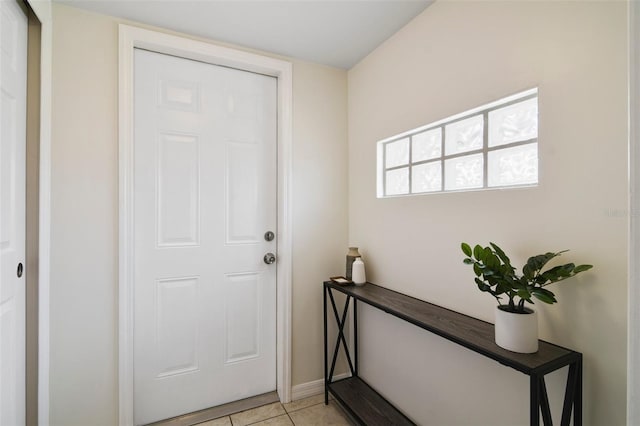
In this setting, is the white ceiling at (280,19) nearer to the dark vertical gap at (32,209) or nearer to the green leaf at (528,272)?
the dark vertical gap at (32,209)

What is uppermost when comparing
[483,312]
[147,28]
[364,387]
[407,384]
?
[147,28]

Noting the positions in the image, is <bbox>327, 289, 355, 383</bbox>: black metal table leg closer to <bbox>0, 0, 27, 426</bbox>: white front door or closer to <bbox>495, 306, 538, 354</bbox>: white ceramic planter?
<bbox>495, 306, 538, 354</bbox>: white ceramic planter

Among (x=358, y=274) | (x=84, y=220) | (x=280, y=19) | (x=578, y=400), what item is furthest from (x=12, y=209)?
(x=578, y=400)

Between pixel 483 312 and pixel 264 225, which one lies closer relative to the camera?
pixel 483 312

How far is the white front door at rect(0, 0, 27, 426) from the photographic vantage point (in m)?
1.14

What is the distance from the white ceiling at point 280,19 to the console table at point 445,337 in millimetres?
1507

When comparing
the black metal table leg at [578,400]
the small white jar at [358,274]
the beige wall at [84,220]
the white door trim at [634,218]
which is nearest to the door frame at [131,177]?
the beige wall at [84,220]

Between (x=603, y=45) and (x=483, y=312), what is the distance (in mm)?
1004

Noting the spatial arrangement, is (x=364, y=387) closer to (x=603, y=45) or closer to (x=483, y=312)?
(x=483, y=312)

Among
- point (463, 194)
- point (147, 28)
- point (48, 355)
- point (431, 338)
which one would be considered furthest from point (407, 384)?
point (147, 28)

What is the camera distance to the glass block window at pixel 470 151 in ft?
3.79

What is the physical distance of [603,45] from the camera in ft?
2.95

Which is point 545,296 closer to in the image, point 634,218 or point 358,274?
point 634,218

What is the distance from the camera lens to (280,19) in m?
1.58
